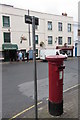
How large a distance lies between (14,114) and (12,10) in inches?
925

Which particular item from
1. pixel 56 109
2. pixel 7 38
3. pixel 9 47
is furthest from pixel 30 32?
pixel 56 109

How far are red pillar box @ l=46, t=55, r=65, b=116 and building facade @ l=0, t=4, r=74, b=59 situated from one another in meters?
20.2

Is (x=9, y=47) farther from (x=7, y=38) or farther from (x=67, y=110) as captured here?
(x=67, y=110)

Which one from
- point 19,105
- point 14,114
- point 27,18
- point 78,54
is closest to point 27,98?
point 19,105

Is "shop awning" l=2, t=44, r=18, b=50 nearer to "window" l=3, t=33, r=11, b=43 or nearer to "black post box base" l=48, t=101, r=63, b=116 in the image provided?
"window" l=3, t=33, r=11, b=43

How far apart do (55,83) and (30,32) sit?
929 inches

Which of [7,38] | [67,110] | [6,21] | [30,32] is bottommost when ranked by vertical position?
[67,110]

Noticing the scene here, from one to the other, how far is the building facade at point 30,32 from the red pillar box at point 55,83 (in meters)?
20.2

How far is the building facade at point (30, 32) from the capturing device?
24.8 m

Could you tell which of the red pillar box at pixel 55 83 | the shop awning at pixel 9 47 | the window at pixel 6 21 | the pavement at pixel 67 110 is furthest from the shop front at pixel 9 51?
the red pillar box at pixel 55 83

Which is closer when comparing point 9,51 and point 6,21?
point 9,51

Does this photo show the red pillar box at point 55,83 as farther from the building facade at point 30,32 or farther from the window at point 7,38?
the window at point 7,38

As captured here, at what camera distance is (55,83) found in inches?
179

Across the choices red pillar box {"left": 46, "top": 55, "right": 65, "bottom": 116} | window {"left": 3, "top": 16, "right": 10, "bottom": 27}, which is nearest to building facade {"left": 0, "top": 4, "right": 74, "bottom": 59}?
window {"left": 3, "top": 16, "right": 10, "bottom": 27}
